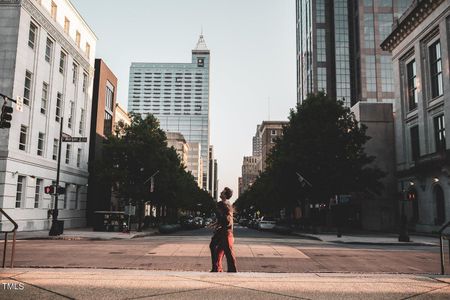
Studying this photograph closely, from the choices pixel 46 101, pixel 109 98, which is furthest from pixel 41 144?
pixel 109 98

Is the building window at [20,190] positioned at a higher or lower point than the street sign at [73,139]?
lower

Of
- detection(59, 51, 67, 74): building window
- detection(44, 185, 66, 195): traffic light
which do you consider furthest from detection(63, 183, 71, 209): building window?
detection(44, 185, 66, 195): traffic light

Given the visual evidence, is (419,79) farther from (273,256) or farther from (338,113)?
(273,256)

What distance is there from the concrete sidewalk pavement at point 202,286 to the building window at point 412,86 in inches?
1689

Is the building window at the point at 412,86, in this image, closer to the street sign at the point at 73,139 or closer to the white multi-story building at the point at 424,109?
the white multi-story building at the point at 424,109

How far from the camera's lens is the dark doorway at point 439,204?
129ft

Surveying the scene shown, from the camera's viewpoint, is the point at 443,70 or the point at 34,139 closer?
the point at 34,139

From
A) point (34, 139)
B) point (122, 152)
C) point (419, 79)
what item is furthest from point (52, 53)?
point (419, 79)

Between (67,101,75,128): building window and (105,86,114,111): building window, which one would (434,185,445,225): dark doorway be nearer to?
(67,101,75,128): building window

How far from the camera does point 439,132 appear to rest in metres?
41.4

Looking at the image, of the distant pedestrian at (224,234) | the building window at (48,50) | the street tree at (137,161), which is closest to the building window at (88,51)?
the street tree at (137,161)

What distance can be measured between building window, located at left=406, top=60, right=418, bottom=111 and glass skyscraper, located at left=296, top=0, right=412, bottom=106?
115 feet

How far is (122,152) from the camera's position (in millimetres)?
42781

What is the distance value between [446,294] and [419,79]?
137 ft
